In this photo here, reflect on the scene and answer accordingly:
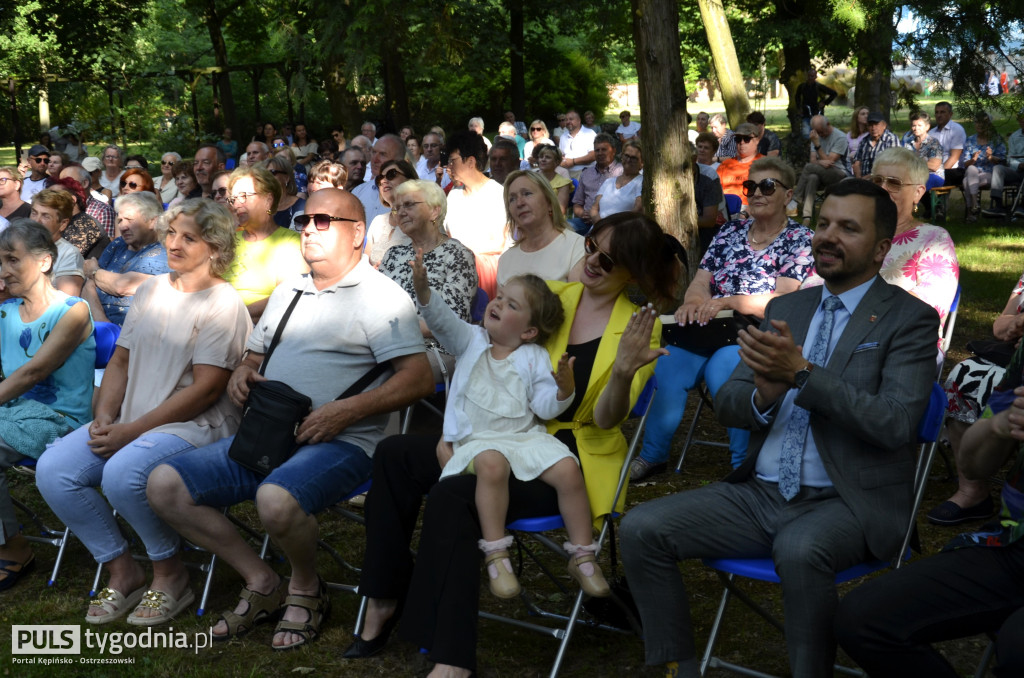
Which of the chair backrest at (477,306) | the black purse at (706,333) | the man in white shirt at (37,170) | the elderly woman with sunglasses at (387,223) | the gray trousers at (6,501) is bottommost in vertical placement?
the gray trousers at (6,501)

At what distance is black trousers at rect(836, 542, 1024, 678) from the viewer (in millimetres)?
2705

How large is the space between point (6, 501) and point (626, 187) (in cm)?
552

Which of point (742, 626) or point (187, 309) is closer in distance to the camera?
point (742, 626)

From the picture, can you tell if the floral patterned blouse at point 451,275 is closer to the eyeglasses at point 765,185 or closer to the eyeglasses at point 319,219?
the eyeglasses at point 319,219

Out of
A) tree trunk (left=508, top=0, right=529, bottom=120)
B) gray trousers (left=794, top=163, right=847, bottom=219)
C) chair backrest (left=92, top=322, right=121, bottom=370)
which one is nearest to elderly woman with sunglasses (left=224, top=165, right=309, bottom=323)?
chair backrest (left=92, top=322, right=121, bottom=370)

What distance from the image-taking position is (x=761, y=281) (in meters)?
4.86

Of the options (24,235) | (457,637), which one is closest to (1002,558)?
(457,637)

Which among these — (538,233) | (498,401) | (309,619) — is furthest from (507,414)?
(538,233)

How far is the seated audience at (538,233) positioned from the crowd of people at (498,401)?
0.06ft

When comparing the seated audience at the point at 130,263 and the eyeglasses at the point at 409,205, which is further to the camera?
the seated audience at the point at 130,263

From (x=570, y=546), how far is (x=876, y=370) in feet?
3.63

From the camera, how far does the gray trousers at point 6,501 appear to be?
4.49 m

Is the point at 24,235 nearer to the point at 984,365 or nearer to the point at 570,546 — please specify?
the point at 570,546

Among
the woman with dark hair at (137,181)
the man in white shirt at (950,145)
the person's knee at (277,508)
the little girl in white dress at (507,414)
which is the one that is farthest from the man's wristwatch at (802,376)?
the man in white shirt at (950,145)
